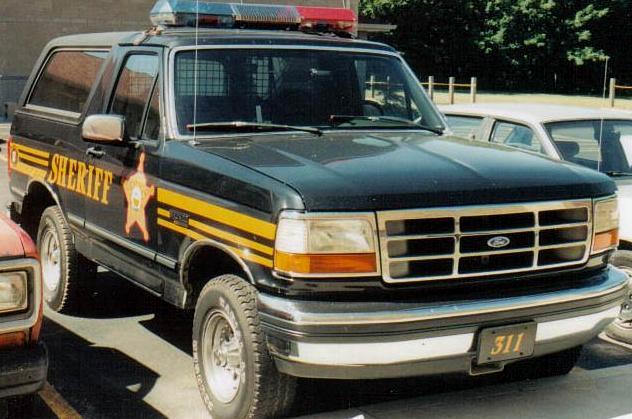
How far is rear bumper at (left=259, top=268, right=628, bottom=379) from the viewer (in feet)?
12.0

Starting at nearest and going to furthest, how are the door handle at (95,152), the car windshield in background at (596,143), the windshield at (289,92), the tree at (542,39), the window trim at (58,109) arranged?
the windshield at (289,92), the door handle at (95,152), the window trim at (58,109), the car windshield in background at (596,143), the tree at (542,39)

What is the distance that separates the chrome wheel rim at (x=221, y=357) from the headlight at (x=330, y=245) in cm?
62

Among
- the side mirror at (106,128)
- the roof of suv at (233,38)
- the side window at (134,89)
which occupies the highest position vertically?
the roof of suv at (233,38)

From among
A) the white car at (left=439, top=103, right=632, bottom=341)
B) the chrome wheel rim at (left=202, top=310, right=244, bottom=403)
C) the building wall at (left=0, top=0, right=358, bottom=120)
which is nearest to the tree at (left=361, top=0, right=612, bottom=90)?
→ the building wall at (left=0, top=0, right=358, bottom=120)

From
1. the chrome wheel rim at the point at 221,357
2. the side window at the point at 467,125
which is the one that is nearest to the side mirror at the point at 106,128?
the chrome wheel rim at the point at 221,357

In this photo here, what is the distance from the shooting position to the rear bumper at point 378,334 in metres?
3.66

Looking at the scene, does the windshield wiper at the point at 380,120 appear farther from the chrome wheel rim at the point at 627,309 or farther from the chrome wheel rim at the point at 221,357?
the chrome wheel rim at the point at 627,309

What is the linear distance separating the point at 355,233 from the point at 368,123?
62.7 inches

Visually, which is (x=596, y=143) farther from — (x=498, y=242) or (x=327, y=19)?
(x=498, y=242)

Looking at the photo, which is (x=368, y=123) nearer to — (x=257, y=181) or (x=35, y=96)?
(x=257, y=181)

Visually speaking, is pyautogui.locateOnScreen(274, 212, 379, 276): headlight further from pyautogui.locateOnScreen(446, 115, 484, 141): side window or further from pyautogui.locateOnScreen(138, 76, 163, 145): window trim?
pyautogui.locateOnScreen(446, 115, 484, 141): side window

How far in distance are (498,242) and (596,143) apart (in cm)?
287

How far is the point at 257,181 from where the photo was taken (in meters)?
3.96

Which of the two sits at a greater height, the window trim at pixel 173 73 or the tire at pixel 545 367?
the window trim at pixel 173 73
